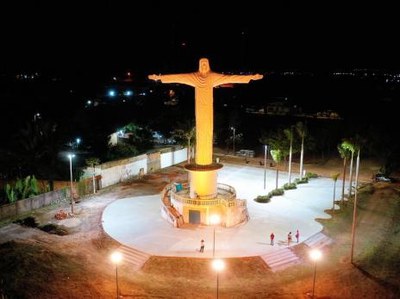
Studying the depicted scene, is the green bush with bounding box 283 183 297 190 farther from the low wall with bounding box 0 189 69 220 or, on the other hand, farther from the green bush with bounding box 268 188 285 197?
the low wall with bounding box 0 189 69 220

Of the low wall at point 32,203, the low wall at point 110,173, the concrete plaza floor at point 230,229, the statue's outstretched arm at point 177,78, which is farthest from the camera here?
the low wall at point 110,173

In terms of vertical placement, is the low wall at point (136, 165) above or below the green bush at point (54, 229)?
above

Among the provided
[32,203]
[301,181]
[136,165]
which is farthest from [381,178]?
[32,203]

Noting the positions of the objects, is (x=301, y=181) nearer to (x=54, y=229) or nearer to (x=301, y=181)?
(x=301, y=181)

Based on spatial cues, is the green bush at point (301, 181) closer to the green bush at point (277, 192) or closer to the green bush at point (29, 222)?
the green bush at point (277, 192)

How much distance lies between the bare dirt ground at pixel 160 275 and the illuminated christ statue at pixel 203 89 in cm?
1180

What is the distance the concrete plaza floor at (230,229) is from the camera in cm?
3491

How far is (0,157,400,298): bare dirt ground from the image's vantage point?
2755cm

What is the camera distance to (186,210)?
130 ft

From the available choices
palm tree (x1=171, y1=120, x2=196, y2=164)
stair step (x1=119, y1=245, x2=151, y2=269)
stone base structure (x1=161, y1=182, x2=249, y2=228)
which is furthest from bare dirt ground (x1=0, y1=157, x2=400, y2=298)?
A: palm tree (x1=171, y1=120, x2=196, y2=164)

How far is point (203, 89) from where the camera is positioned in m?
38.9

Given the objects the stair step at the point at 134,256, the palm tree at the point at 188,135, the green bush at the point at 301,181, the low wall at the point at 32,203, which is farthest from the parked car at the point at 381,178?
the low wall at the point at 32,203

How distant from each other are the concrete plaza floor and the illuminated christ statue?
24.9 feet

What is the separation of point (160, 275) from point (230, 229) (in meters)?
10.0
